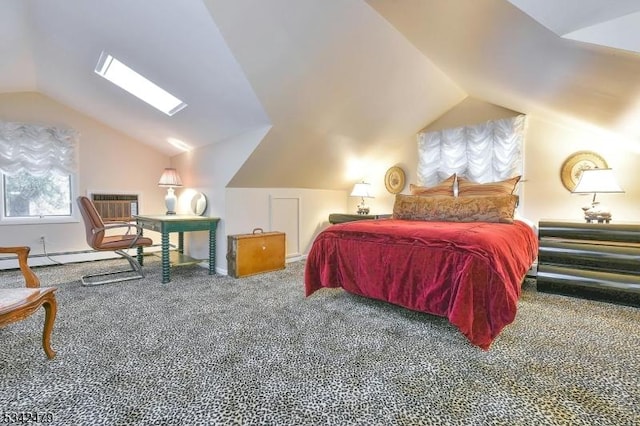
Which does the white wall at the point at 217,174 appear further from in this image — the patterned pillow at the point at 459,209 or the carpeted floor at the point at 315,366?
the patterned pillow at the point at 459,209

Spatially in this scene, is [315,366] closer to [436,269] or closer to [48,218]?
[436,269]

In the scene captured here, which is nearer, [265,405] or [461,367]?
[265,405]

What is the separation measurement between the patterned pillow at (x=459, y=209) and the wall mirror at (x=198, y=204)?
2417 mm

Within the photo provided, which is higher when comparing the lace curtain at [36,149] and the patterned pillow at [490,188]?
the lace curtain at [36,149]

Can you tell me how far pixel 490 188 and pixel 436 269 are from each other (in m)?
1.90

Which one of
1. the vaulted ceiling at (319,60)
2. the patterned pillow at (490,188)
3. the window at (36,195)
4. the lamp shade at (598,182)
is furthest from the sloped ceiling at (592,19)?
the window at (36,195)

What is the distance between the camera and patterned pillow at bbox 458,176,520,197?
3.32m

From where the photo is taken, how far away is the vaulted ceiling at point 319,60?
1728 millimetres

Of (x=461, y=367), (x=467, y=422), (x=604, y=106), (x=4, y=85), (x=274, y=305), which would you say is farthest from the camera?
(x=4, y=85)

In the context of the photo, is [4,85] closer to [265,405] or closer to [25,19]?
[25,19]

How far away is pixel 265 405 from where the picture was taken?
1286 millimetres

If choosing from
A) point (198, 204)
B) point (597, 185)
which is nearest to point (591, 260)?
point (597, 185)

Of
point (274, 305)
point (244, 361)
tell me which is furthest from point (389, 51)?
point (244, 361)

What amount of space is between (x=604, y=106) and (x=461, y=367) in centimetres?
224
